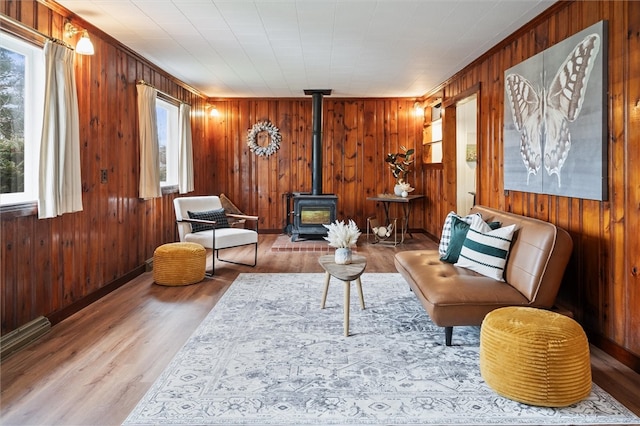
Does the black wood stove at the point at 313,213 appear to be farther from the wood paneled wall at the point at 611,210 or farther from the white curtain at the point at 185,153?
the wood paneled wall at the point at 611,210

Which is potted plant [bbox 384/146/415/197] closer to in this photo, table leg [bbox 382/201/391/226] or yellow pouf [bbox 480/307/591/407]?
table leg [bbox 382/201/391/226]

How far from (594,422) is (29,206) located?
11.6ft

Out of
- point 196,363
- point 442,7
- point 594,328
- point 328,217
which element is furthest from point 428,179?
point 196,363

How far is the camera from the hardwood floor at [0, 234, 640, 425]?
2145mm

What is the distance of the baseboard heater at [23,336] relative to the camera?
2785mm

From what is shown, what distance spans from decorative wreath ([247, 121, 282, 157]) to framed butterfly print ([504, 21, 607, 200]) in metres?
4.57

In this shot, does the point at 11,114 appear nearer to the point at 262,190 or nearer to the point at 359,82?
the point at 359,82

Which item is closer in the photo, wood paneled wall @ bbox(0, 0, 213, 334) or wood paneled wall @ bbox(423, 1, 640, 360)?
wood paneled wall @ bbox(423, 1, 640, 360)

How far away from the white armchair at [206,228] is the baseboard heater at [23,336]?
1927 mm

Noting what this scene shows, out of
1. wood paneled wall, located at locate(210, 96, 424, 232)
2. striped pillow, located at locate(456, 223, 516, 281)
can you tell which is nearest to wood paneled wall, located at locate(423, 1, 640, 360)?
striped pillow, located at locate(456, 223, 516, 281)

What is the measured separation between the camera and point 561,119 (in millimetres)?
3266

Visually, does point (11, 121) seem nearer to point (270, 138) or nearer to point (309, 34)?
point (309, 34)

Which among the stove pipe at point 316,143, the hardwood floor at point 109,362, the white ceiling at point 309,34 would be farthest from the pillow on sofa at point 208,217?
the stove pipe at point 316,143

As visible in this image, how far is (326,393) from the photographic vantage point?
7.45ft
